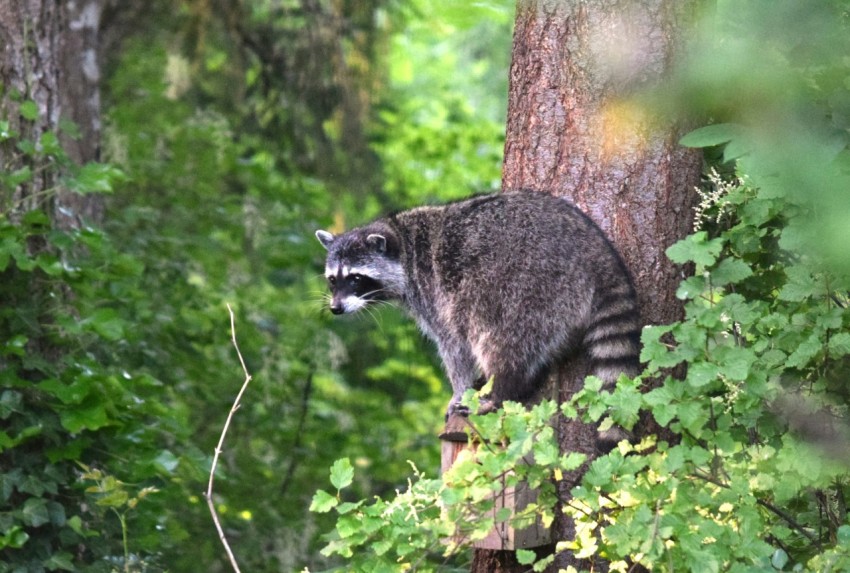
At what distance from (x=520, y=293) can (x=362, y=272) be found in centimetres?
117

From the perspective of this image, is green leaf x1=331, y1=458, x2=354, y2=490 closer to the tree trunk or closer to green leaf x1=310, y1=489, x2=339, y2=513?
green leaf x1=310, y1=489, x2=339, y2=513

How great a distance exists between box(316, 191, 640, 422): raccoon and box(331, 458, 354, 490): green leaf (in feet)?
2.83

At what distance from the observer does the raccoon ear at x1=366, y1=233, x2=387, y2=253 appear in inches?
173

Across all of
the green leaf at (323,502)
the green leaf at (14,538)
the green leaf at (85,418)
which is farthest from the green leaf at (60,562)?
the green leaf at (323,502)

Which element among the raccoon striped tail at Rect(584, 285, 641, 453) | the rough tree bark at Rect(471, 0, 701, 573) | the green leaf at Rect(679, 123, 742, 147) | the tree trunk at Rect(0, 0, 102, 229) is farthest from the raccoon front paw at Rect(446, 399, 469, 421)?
the tree trunk at Rect(0, 0, 102, 229)

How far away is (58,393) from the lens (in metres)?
4.03

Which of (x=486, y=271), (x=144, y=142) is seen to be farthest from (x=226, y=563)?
(x=486, y=271)

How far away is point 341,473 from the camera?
2.68 meters

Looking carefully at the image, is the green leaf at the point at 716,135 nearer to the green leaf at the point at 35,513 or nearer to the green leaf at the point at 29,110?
the green leaf at the point at 29,110

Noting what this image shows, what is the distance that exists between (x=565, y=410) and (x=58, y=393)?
87.2 inches

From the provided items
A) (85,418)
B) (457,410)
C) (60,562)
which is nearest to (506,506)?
(457,410)

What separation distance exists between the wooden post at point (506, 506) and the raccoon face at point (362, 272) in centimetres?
121

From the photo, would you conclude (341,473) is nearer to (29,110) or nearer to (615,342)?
(615,342)

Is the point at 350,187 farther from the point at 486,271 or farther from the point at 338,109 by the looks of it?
the point at 486,271
